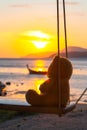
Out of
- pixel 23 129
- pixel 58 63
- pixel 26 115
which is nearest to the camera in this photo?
pixel 58 63

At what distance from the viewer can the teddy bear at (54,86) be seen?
7543mm

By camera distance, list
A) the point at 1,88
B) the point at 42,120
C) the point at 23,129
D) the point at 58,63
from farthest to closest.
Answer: the point at 1,88 → the point at 42,120 → the point at 23,129 → the point at 58,63

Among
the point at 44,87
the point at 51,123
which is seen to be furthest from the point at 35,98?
the point at 51,123

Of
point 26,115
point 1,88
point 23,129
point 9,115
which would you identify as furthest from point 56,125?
point 1,88

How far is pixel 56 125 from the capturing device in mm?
12609

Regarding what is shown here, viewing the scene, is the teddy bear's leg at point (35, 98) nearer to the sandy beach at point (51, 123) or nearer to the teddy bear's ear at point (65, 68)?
the teddy bear's ear at point (65, 68)

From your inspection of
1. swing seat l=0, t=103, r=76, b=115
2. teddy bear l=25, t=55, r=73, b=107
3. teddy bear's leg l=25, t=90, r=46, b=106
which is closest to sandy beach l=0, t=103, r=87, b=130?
teddy bear's leg l=25, t=90, r=46, b=106

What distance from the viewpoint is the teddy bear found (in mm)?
7543

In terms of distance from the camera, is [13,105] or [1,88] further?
[1,88]

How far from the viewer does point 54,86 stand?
7.57 m

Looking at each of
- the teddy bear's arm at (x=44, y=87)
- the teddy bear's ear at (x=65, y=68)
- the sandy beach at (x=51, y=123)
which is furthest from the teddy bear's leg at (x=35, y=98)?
the sandy beach at (x=51, y=123)

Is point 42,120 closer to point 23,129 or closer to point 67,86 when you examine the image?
point 23,129

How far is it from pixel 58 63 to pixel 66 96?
1.99ft

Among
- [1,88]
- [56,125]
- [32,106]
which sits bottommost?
[1,88]
